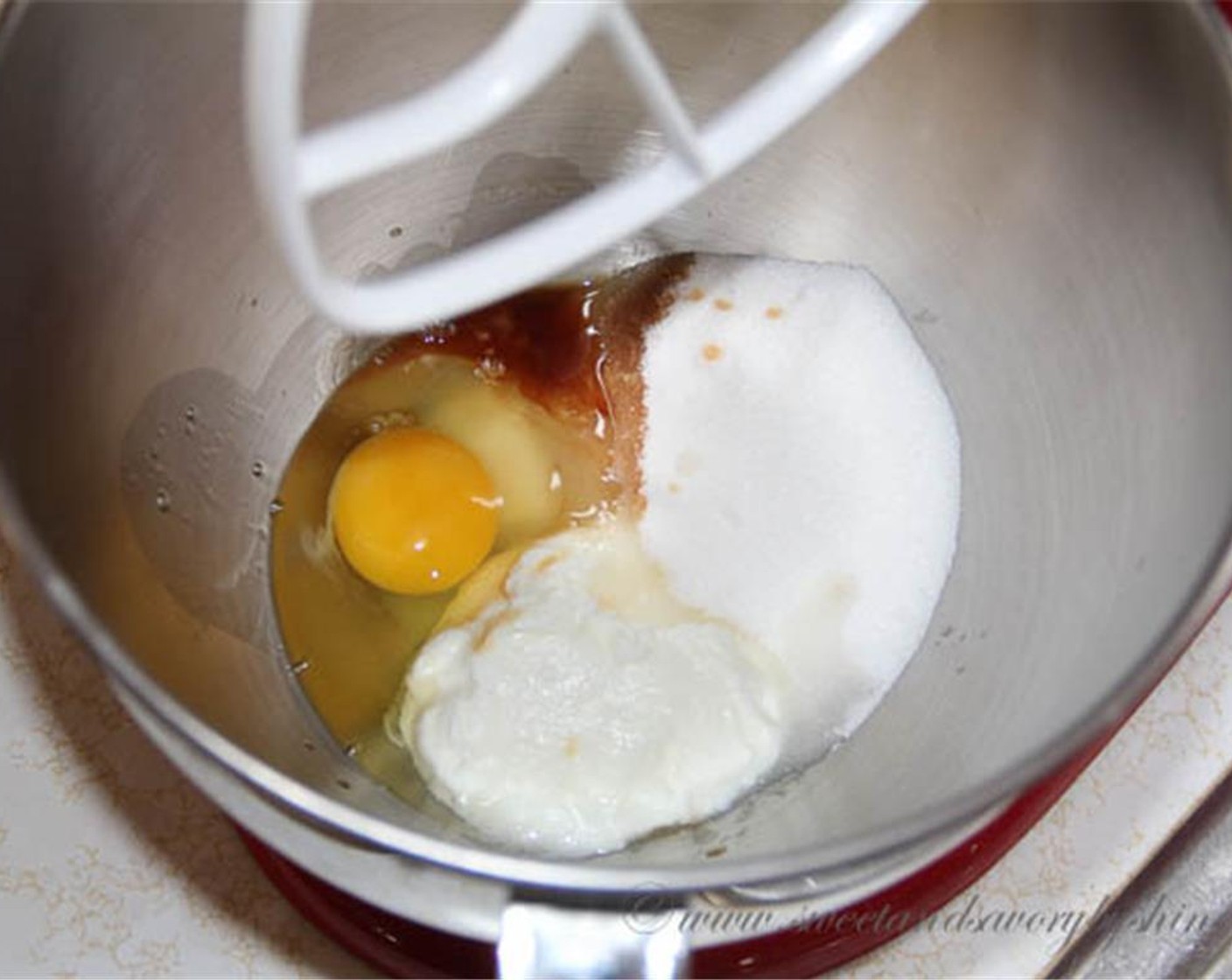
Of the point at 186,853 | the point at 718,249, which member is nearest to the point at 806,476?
the point at 718,249

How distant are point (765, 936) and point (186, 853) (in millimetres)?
381

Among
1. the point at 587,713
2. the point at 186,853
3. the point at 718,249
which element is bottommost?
the point at 186,853

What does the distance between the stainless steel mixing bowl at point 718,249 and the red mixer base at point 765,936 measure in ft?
0.20

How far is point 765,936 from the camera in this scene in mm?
996

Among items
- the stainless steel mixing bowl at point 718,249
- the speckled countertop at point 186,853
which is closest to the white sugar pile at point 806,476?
the stainless steel mixing bowl at point 718,249

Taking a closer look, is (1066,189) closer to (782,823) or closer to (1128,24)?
(1128,24)

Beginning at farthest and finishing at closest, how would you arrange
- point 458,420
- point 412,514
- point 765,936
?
point 458,420 < point 412,514 < point 765,936

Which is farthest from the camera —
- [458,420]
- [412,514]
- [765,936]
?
[458,420]

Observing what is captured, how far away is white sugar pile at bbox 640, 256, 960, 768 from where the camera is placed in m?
1.12

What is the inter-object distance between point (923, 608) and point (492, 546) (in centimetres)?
30

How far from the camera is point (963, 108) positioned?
1.18 meters

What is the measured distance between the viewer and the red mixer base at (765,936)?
40.0 inches

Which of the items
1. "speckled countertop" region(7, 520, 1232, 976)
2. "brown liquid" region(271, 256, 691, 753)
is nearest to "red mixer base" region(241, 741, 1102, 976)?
"speckled countertop" region(7, 520, 1232, 976)

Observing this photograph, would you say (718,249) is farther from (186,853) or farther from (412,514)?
(186,853)
